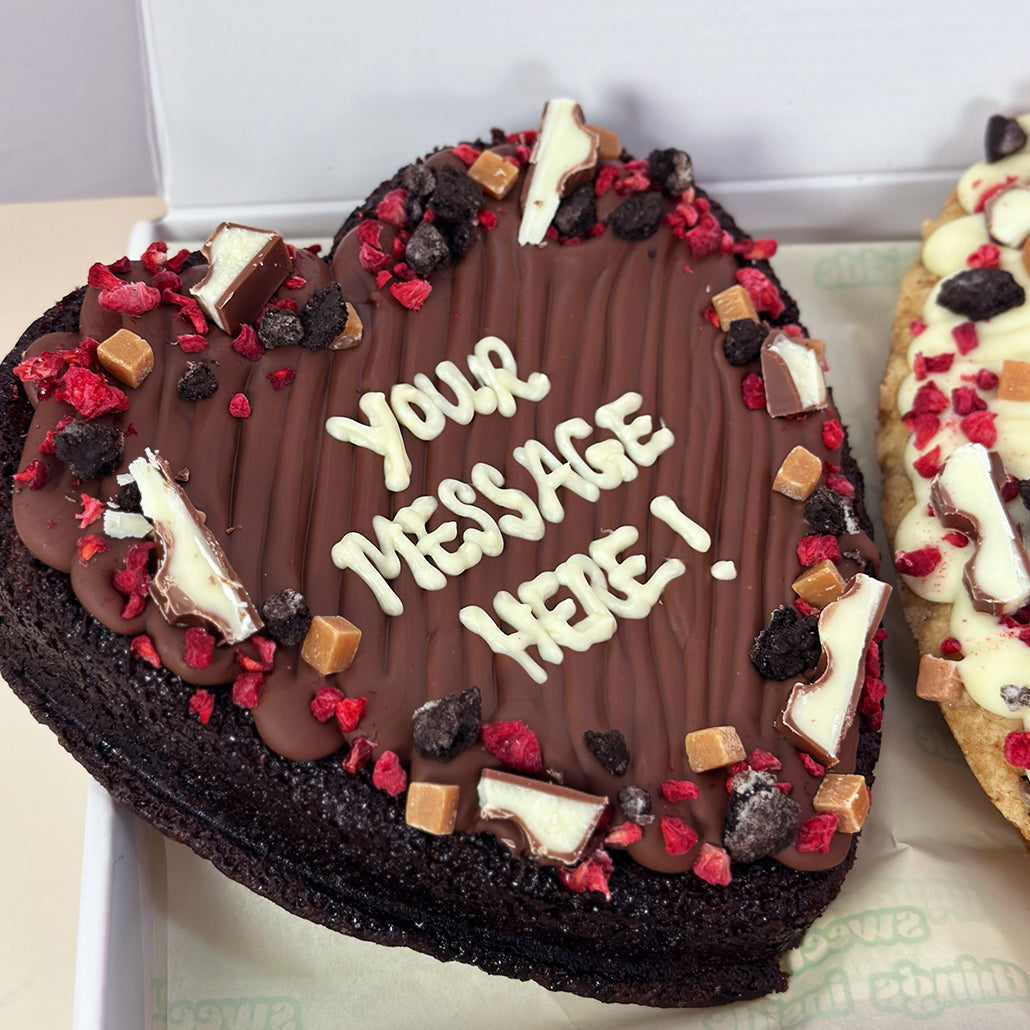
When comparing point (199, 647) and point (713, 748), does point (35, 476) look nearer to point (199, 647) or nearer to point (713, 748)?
point (199, 647)

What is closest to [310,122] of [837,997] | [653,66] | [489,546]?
[653,66]

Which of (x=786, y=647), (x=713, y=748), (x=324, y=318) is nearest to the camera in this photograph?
(x=713, y=748)

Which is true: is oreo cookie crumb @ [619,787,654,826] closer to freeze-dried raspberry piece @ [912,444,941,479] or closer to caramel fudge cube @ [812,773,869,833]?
caramel fudge cube @ [812,773,869,833]

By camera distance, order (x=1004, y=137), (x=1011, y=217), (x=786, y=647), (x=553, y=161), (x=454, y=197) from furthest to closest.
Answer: (x=1004, y=137), (x=1011, y=217), (x=553, y=161), (x=454, y=197), (x=786, y=647)

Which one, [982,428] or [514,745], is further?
[982,428]

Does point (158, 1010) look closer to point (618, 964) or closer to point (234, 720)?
point (234, 720)

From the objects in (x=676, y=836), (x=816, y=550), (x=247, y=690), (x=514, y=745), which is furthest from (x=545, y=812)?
(x=816, y=550)

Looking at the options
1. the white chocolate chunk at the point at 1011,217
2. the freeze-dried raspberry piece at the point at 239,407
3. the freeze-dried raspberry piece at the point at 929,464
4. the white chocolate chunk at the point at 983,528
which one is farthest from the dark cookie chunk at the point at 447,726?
the white chocolate chunk at the point at 1011,217

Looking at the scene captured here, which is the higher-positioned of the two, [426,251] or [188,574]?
[426,251]

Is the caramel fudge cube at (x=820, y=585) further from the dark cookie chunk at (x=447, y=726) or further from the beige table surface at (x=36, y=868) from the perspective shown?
the beige table surface at (x=36, y=868)
